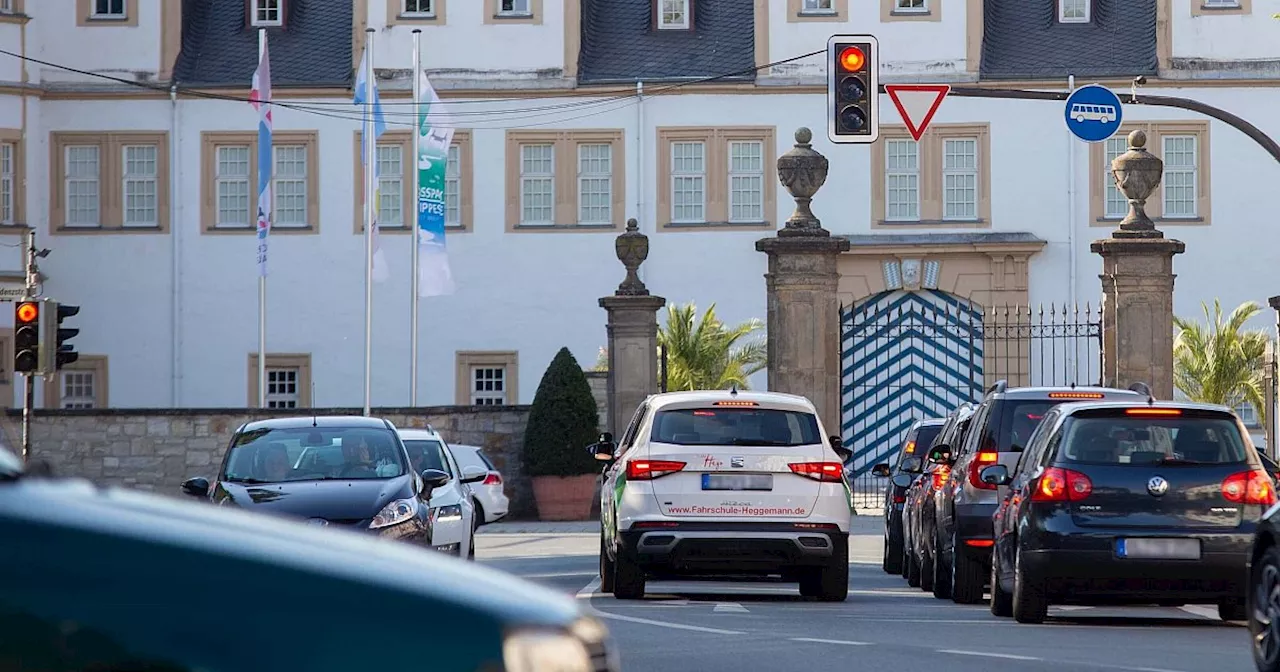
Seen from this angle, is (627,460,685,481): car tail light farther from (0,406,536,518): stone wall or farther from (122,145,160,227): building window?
(122,145,160,227): building window

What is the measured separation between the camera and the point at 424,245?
1561 inches

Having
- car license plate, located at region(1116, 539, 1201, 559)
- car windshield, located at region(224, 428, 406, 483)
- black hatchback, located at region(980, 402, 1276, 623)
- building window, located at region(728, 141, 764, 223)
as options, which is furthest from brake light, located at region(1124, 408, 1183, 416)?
building window, located at region(728, 141, 764, 223)

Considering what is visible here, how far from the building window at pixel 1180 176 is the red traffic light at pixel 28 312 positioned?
960 inches

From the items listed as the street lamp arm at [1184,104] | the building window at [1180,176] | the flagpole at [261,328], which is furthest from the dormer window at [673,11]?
the street lamp arm at [1184,104]

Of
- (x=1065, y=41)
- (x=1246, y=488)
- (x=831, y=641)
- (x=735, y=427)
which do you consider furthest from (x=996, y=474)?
(x=1065, y=41)

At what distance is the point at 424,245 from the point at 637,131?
8.28 m

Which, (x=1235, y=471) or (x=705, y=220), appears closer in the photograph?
(x=1235, y=471)

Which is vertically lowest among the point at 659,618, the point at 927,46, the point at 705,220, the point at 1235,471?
the point at 659,618

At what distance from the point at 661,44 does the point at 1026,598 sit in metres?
33.8

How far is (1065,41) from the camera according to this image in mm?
47250

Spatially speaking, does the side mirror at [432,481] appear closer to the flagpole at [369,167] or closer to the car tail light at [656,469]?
the car tail light at [656,469]

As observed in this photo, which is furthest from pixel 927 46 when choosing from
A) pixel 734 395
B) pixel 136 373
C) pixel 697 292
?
pixel 734 395

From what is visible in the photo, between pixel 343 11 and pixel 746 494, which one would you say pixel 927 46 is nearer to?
pixel 343 11

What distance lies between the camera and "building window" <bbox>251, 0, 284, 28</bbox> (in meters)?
48.5
